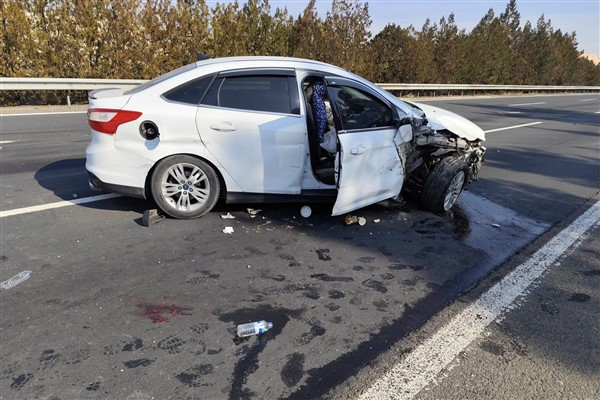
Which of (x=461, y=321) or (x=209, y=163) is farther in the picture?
(x=209, y=163)

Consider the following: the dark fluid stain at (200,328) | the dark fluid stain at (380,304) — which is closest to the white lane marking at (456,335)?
the dark fluid stain at (380,304)

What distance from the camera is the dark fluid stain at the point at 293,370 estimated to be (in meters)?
2.56

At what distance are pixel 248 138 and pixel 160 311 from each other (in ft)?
6.83

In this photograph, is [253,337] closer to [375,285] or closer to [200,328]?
[200,328]

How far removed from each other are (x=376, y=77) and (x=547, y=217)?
20465 millimetres

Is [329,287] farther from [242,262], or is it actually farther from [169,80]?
[169,80]

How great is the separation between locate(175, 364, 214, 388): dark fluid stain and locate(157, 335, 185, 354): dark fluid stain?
8.2 inches

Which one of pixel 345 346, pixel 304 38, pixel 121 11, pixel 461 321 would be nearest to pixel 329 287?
pixel 345 346

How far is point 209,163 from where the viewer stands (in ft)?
15.4

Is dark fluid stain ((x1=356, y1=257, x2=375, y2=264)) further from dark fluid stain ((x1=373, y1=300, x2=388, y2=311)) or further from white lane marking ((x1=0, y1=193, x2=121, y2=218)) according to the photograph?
white lane marking ((x1=0, y1=193, x2=121, y2=218))

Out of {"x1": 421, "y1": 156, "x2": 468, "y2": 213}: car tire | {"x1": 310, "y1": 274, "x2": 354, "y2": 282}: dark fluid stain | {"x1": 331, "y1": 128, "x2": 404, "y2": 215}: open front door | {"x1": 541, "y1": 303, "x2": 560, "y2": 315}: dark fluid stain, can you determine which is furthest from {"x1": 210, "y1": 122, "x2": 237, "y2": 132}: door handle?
{"x1": 541, "y1": 303, "x2": 560, "y2": 315}: dark fluid stain

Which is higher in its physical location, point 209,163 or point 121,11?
point 121,11

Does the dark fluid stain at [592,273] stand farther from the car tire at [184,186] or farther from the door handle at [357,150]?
the car tire at [184,186]

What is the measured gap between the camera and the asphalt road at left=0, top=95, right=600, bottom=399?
2596 mm
